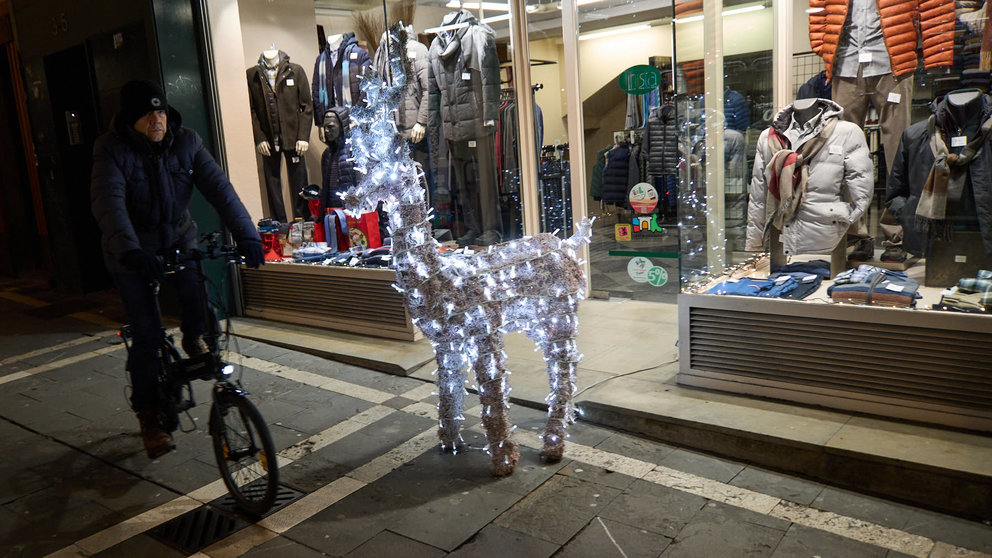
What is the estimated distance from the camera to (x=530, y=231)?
20.7ft

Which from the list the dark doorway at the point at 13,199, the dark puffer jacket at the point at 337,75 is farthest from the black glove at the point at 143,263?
the dark doorway at the point at 13,199

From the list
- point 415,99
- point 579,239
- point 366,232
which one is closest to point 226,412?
point 579,239

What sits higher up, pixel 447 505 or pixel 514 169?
pixel 514 169

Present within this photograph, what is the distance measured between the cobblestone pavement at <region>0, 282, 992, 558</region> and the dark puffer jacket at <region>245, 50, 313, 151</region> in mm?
3029

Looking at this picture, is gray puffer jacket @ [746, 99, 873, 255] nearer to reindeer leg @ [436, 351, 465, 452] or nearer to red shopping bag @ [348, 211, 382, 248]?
reindeer leg @ [436, 351, 465, 452]

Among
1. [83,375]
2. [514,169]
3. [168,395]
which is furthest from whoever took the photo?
[514,169]

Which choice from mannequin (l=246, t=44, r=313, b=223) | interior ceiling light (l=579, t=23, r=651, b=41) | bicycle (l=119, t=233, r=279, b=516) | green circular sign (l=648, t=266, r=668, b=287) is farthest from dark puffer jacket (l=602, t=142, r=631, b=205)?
bicycle (l=119, t=233, r=279, b=516)

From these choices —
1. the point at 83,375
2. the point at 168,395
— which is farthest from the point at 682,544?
the point at 83,375

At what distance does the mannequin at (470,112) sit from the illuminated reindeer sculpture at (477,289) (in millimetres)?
2165

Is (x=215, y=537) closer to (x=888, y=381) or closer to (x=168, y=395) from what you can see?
(x=168, y=395)

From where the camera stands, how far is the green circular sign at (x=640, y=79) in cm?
569

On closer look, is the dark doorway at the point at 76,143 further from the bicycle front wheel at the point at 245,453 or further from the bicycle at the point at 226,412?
the bicycle front wheel at the point at 245,453

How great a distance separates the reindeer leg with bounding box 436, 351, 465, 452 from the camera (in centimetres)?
357

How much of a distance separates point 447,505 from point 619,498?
754 millimetres
